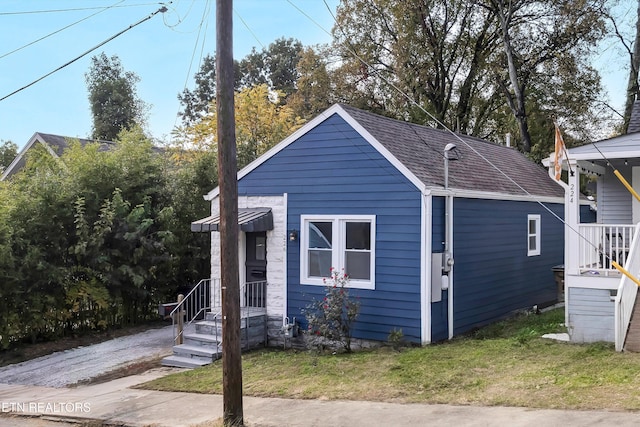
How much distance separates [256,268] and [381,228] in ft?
10.6

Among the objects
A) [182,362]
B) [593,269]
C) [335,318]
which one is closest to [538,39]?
[593,269]

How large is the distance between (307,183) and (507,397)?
21.2ft

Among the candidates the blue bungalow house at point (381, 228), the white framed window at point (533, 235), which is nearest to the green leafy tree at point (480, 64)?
the white framed window at point (533, 235)

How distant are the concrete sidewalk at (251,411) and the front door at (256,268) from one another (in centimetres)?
327

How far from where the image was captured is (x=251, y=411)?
302 inches

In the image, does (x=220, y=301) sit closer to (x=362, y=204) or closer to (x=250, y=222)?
(x=250, y=222)

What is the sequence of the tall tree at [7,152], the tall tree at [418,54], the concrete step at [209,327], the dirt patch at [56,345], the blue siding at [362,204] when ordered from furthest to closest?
the tall tree at [7,152]
the tall tree at [418,54]
the dirt patch at [56,345]
the concrete step at [209,327]
the blue siding at [362,204]

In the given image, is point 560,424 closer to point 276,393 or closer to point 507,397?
point 507,397

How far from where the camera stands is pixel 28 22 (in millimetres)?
11594

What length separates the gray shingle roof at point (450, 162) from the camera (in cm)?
1168

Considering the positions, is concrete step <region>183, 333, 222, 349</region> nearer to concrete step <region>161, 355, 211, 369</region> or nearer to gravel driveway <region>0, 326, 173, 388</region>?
concrete step <region>161, 355, 211, 369</region>

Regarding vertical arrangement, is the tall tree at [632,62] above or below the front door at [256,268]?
above

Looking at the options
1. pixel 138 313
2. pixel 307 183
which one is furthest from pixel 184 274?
pixel 307 183

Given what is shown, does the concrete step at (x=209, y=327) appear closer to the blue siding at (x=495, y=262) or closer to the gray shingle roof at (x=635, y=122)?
the blue siding at (x=495, y=262)
